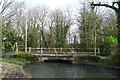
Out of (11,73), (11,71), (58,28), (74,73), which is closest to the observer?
(11,73)

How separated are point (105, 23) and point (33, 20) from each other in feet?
40.7

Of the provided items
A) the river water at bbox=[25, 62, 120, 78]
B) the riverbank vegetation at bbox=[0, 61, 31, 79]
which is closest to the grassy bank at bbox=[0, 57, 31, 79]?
the riverbank vegetation at bbox=[0, 61, 31, 79]

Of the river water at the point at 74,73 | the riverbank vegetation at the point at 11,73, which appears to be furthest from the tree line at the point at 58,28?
the riverbank vegetation at the point at 11,73

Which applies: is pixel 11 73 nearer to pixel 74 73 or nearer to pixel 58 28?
pixel 74 73

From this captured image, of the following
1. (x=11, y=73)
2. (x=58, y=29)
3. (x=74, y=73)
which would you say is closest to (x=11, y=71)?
(x=11, y=73)

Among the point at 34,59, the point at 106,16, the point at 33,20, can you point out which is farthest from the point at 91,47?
the point at 33,20

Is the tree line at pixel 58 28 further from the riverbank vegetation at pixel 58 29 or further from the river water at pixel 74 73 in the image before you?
the river water at pixel 74 73

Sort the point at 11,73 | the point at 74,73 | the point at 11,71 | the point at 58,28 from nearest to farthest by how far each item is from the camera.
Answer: the point at 11,73
the point at 11,71
the point at 74,73
the point at 58,28

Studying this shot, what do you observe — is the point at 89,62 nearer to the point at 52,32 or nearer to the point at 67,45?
the point at 67,45

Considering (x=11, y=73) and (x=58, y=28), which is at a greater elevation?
(x=58, y=28)

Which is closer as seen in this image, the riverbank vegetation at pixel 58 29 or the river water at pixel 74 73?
the river water at pixel 74 73

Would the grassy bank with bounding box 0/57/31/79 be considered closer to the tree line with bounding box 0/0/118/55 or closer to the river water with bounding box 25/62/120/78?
the river water with bounding box 25/62/120/78

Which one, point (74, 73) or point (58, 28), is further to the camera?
point (58, 28)

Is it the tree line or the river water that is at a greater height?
the tree line
